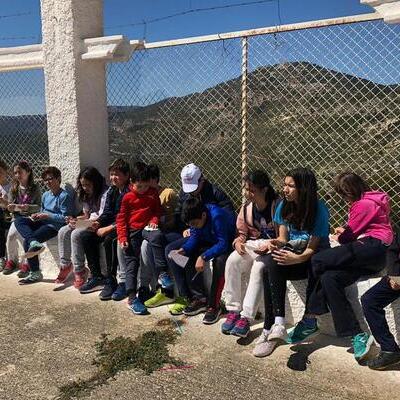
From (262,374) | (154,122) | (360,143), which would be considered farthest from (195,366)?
→ (154,122)

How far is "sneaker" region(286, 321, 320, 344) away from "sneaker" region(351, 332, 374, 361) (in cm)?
32

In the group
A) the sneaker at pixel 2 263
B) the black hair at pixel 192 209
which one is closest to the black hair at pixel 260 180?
the black hair at pixel 192 209

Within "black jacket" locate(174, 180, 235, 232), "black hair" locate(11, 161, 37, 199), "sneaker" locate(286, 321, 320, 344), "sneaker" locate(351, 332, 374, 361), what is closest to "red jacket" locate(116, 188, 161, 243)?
"black jacket" locate(174, 180, 235, 232)

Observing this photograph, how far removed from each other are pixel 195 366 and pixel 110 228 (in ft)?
6.52

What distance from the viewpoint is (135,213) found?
5020mm

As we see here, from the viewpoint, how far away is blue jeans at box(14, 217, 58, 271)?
223 inches

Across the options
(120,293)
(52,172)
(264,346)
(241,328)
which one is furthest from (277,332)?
(52,172)

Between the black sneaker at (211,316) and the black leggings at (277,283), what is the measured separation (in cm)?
57

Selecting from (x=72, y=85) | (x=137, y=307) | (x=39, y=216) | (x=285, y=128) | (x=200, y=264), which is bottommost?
(x=137, y=307)

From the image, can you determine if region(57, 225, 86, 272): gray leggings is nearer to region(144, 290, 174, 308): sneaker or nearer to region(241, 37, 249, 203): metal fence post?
region(144, 290, 174, 308): sneaker

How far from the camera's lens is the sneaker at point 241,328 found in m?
4.03

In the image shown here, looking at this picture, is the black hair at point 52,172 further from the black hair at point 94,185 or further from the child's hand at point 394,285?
the child's hand at point 394,285

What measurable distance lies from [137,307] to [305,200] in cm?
181

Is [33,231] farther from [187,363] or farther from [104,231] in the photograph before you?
[187,363]
